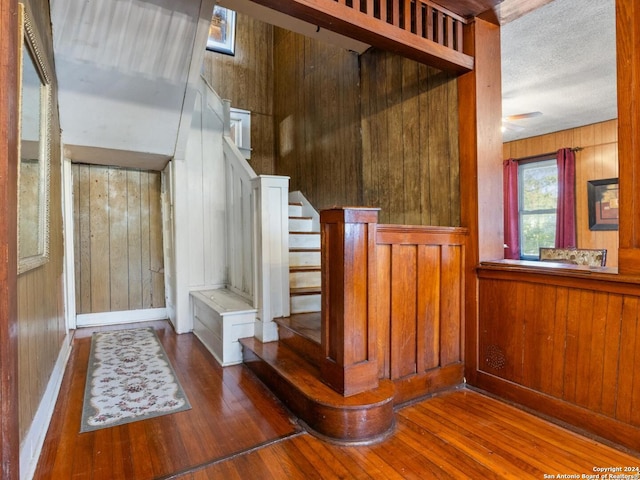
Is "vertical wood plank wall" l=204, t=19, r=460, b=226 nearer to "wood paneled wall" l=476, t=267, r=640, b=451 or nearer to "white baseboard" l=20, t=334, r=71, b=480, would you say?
"wood paneled wall" l=476, t=267, r=640, b=451

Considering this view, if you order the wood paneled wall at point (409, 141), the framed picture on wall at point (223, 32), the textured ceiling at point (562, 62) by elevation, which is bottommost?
the wood paneled wall at point (409, 141)

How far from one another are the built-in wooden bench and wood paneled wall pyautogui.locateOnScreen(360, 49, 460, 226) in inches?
54.5

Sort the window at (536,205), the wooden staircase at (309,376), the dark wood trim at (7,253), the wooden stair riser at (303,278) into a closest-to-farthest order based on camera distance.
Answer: the dark wood trim at (7,253) → the wooden staircase at (309,376) → the wooden stair riser at (303,278) → the window at (536,205)

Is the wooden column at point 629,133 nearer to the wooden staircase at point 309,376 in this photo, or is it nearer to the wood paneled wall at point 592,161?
the wooden staircase at point 309,376

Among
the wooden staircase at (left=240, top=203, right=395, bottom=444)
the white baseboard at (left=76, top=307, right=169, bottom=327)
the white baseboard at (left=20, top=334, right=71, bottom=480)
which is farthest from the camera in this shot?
the white baseboard at (left=76, top=307, right=169, bottom=327)

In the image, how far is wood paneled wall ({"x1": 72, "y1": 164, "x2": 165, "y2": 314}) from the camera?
390 centimetres

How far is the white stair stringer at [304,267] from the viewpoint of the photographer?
9.46 ft

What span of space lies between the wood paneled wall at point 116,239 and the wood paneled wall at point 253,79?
1446 millimetres

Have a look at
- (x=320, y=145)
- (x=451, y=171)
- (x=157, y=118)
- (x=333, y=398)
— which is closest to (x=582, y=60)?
(x=451, y=171)

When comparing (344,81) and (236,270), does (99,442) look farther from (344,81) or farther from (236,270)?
(344,81)

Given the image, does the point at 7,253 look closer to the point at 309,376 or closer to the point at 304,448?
the point at 304,448

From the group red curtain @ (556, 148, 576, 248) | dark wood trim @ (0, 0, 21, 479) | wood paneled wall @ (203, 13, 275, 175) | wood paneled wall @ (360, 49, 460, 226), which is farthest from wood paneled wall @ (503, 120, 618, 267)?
dark wood trim @ (0, 0, 21, 479)

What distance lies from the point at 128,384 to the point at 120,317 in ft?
6.36

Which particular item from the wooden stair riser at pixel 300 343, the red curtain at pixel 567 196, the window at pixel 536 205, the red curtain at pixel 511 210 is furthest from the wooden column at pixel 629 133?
the red curtain at pixel 511 210
